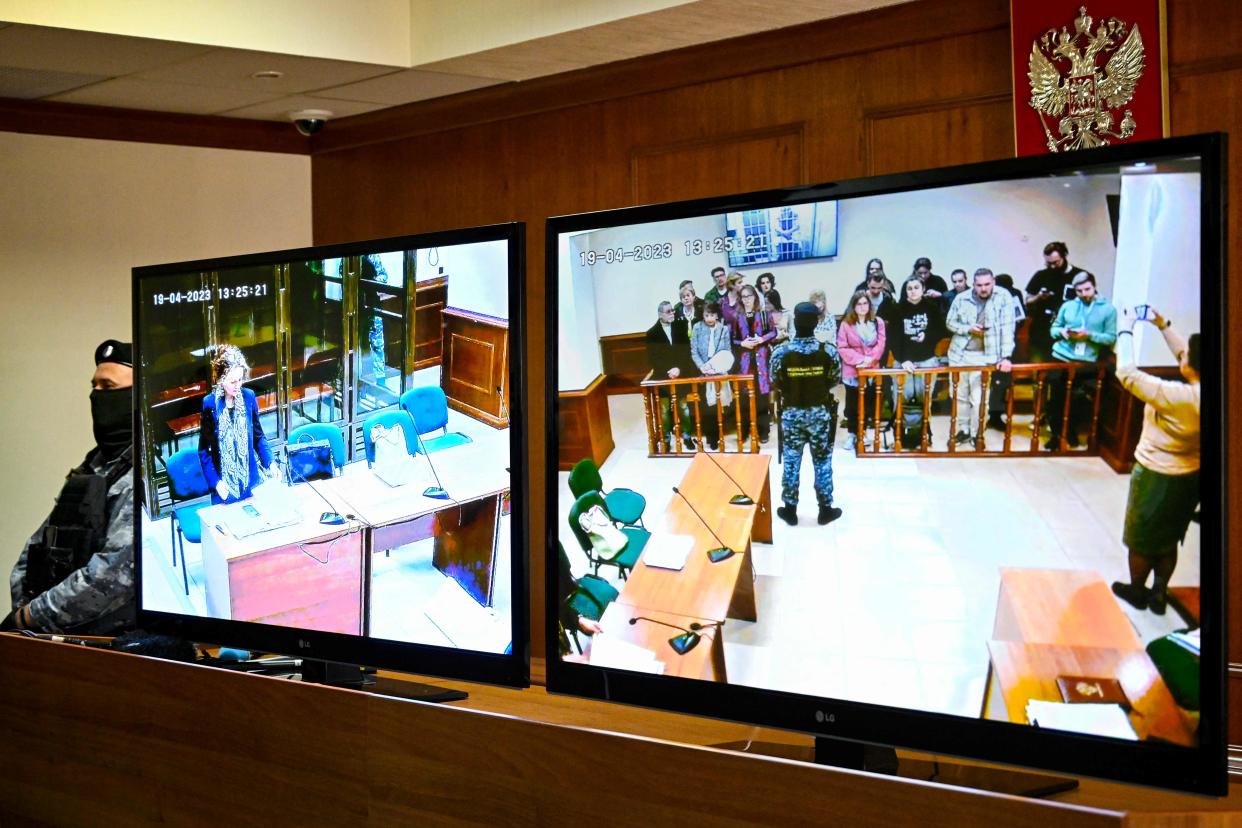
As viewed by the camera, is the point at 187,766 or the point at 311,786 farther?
the point at 187,766

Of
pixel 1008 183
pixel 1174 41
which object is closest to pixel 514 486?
pixel 1008 183

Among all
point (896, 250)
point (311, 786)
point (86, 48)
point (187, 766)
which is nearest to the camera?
point (896, 250)

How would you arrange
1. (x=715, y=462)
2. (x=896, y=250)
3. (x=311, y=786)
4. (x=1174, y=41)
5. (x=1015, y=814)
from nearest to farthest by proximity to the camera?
(x=1015, y=814) → (x=896, y=250) → (x=715, y=462) → (x=311, y=786) → (x=1174, y=41)

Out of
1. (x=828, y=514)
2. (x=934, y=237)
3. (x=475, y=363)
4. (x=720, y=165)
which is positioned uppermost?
(x=720, y=165)

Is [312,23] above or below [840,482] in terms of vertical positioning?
above

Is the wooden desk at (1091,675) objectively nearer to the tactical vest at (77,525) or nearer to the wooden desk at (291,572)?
the wooden desk at (291,572)

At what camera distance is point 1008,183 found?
1.56 metres

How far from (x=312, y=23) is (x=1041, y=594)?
346 cm


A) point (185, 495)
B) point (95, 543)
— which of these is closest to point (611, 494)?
point (185, 495)

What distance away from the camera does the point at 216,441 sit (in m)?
2.50

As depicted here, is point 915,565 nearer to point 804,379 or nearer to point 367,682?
point 804,379

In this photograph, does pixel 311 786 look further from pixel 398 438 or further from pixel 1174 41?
pixel 1174 41

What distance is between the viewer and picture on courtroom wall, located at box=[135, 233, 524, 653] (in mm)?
2143

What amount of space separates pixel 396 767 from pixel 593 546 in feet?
1.60
